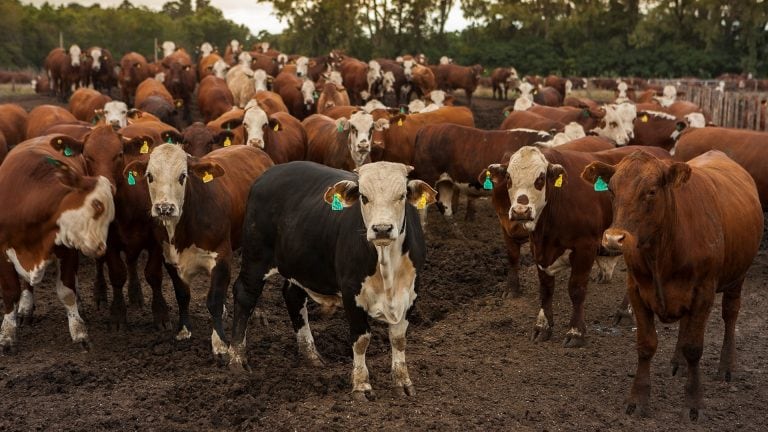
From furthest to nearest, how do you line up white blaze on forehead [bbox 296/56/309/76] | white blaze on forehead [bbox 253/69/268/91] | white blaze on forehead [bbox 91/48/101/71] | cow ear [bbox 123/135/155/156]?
white blaze on forehead [bbox 296/56/309/76] < white blaze on forehead [bbox 91/48/101/71] < white blaze on forehead [bbox 253/69/268/91] < cow ear [bbox 123/135/155/156]

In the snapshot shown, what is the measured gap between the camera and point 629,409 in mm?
5457

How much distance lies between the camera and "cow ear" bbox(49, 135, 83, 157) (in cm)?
752

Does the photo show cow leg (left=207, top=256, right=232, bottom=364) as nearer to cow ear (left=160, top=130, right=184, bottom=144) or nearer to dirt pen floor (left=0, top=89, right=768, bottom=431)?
dirt pen floor (left=0, top=89, right=768, bottom=431)

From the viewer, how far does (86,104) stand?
1652 cm

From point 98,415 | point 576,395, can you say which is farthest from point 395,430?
point 98,415

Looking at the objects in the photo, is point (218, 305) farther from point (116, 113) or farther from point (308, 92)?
point (308, 92)

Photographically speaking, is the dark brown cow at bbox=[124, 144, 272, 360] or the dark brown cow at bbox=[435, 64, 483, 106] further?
the dark brown cow at bbox=[435, 64, 483, 106]

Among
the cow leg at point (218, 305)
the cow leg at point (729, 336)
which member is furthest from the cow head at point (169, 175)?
the cow leg at point (729, 336)

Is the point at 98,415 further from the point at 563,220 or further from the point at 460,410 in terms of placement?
the point at 563,220

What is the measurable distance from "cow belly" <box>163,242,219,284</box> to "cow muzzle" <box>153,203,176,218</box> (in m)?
0.55

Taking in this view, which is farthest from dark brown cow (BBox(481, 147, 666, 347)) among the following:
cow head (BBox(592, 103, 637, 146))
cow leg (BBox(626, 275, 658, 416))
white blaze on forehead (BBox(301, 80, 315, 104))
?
white blaze on forehead (BBox(301, 80, 315, 104))

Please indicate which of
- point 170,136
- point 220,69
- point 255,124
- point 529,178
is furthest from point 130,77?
point 529,178

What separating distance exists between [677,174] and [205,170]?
364cm

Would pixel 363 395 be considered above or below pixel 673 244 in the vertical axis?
below
